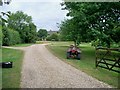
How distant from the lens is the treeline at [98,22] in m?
23.8

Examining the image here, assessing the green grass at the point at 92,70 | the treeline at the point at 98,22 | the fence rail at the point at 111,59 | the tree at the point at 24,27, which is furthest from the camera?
the tree at the point at 24,27

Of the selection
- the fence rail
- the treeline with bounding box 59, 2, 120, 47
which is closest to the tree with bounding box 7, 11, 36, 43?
the treeline with bounding box 59, 2, 120, 47

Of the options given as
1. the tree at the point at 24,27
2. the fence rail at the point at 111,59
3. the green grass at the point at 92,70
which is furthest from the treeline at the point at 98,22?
the tree at the point at 24,27

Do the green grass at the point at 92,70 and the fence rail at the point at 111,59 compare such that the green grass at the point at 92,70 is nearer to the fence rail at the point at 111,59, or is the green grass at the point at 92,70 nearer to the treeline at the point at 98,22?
the fence rail at the point at 111,59

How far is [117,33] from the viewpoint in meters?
24.2

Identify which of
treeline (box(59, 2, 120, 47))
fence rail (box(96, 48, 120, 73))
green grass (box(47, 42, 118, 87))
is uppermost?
treeline (box(59, 2, 120, 47))

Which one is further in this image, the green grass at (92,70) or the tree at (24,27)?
the tree at (24,27)


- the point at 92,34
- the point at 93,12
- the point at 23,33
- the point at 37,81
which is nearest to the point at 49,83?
the point at 37,81

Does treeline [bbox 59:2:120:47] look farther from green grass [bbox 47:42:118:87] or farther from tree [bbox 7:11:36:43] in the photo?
tree [bbox 7:11:36:43]

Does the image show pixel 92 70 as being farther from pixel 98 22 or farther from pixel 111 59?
pixel 98 22

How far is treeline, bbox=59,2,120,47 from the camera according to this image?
78.0ft

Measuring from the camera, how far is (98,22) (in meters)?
25.1

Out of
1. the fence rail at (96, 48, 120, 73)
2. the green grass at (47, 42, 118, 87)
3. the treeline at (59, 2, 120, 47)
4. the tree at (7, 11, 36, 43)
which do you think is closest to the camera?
the green grass at (47, 42, 118, 87)

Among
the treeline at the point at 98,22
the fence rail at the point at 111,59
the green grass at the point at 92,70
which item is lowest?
the green grass at the point at 92,70
